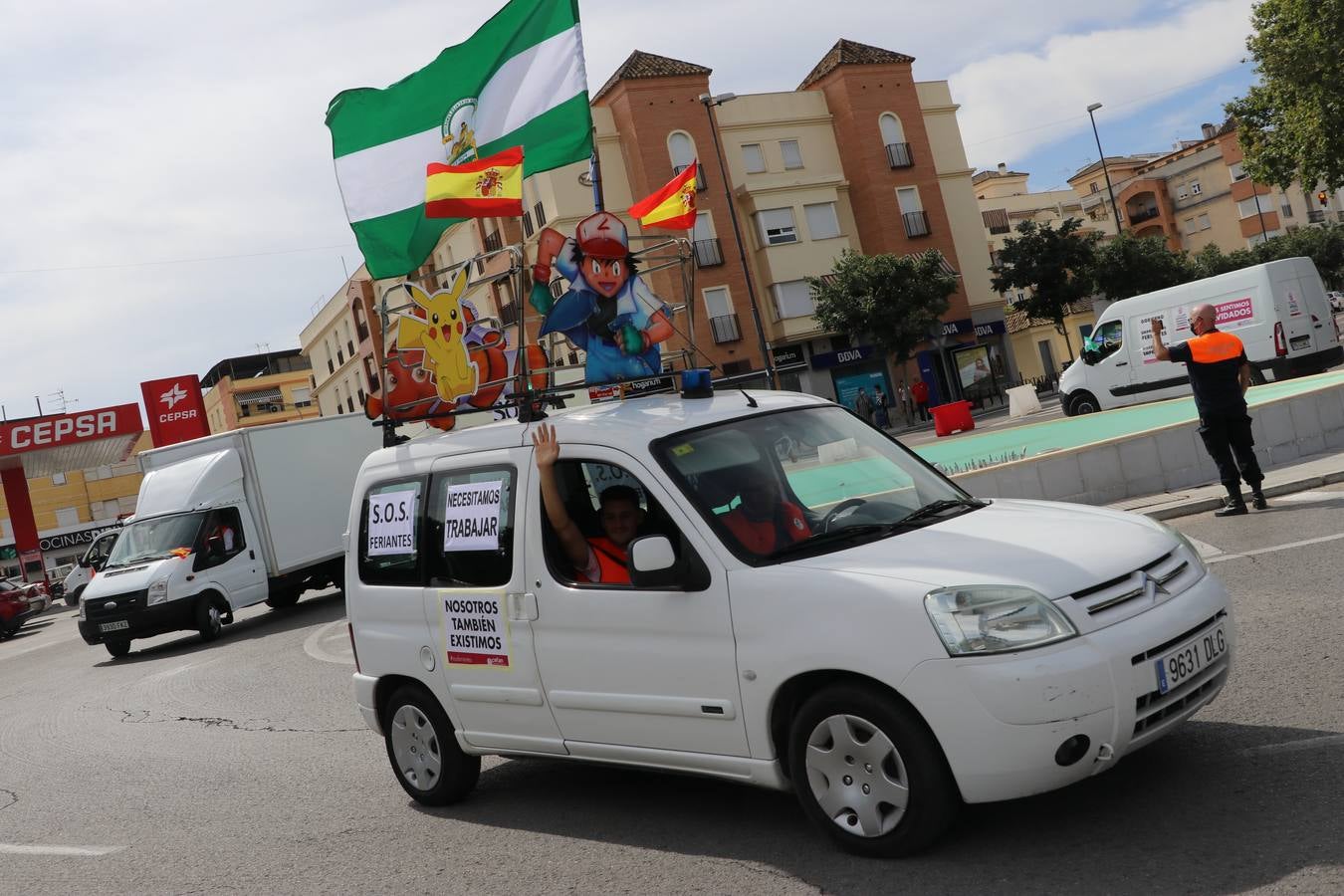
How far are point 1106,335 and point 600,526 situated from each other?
20512mm

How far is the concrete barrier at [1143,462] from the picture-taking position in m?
12.5

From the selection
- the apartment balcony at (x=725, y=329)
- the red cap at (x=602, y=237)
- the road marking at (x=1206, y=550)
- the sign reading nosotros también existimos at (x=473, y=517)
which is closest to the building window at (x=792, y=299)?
the apartment balcony at (x=725, y=329)

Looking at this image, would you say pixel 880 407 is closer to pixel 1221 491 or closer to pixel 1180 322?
pixel 1180 322

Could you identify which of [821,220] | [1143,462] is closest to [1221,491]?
[1143,462]

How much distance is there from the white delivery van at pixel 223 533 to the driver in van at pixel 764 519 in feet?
50.1

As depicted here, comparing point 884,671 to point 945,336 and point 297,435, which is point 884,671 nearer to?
point 297,435

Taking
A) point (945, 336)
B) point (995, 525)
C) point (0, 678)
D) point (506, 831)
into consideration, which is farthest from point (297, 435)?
point (945, 336)

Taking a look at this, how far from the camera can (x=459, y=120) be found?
8078mm

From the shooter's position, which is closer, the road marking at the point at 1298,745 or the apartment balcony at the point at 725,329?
the road marking at the point at 1298,745

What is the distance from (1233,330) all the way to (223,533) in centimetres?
1775

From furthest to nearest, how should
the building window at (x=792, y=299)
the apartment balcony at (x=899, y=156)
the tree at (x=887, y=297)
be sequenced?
the apartment balcony at (x=899, y=156), the building window at (x=792, y=299), the tree at (x=887, y=297)

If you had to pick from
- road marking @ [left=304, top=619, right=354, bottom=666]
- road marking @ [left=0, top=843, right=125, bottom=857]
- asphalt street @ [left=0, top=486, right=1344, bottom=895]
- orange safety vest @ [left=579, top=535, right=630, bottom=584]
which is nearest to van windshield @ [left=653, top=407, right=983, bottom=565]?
orange safety vest @ [left=579, top=535, right=630, bottom=584]

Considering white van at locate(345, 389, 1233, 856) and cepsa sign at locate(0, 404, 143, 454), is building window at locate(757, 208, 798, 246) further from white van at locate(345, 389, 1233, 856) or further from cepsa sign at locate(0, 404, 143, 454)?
white van at locate(345, 389, 1233, 856)

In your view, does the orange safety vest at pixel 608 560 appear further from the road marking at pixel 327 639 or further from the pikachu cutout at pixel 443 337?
the road marking at pixel 327 639
